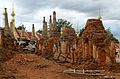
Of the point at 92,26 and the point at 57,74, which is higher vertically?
the point at 92,26

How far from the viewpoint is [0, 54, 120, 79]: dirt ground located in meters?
22.9

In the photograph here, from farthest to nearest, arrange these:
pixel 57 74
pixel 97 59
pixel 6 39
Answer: pixel 6 39 < pixel 97 59 < pixel 57 74

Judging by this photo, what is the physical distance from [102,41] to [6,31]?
18.6m

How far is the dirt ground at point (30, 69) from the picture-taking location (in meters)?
22.9

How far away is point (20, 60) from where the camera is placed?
29.1 m

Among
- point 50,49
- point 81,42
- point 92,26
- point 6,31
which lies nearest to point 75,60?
point 81,42

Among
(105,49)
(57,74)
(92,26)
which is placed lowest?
(57,74)

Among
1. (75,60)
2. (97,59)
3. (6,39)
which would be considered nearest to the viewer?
(97,59)

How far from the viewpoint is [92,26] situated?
94.4 feet

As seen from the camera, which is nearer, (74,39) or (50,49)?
(74,39)

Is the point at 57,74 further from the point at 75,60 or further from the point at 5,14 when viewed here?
the point at 5,14

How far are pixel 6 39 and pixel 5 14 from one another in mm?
5191

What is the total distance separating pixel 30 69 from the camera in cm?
2628

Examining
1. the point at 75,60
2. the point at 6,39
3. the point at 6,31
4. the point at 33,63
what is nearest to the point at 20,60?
the point at 33,63
